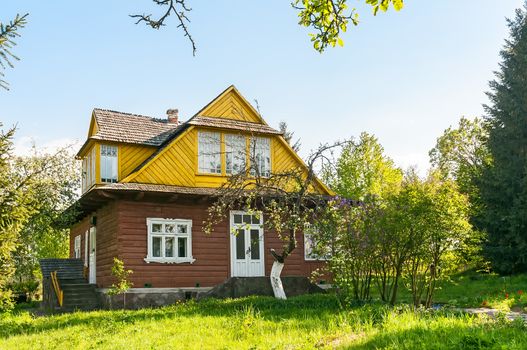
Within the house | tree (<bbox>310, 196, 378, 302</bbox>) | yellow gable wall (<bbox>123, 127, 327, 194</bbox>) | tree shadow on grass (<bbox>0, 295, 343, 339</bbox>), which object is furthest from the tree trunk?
yellow gable wall (<bbox>123, 127, 327, 194</bbox>)

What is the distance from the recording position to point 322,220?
48.6ft

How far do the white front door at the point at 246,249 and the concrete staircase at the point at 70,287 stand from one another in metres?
5.42

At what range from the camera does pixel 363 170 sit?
129ft

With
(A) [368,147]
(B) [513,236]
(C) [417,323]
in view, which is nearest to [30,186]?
(C) [417,323]

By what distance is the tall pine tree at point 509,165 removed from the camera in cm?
2366

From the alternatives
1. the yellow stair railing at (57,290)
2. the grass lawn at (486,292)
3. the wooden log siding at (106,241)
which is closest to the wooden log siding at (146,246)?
the wooden log siding at (106,241)

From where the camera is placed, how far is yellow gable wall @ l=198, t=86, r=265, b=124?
72.6 ft

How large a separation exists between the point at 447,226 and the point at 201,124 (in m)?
10.9

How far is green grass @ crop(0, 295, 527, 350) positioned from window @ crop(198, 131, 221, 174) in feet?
23.7

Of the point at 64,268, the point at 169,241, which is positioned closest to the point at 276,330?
the point at 169,241

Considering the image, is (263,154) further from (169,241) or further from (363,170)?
(363,170)

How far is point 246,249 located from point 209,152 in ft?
13.3

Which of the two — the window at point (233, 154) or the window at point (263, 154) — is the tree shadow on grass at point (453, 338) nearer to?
the window at point (233, 154)

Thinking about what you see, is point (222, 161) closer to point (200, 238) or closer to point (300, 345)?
point (200, 238)
